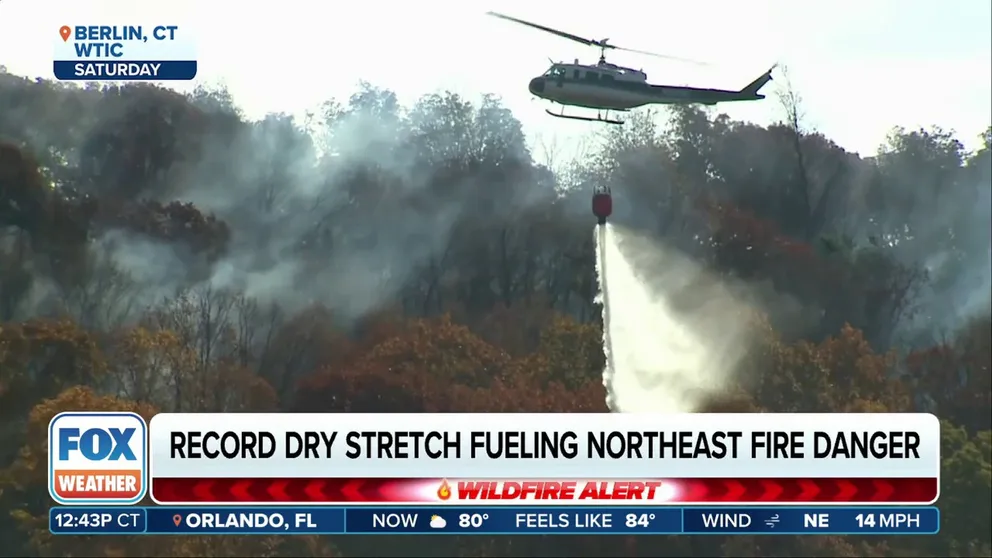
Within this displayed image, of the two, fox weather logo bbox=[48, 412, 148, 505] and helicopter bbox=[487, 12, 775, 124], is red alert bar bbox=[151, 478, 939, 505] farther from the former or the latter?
helicopter bbox=[487, 12, 775, 124]

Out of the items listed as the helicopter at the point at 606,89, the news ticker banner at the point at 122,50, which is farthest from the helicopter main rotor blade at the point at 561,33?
the news ticker banner at the point at 122,50

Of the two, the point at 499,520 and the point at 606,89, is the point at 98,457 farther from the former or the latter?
the point at 606,89

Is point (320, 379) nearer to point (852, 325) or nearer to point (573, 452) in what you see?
point (573, 452)

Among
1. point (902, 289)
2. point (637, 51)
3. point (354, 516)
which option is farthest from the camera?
point (902, 289)

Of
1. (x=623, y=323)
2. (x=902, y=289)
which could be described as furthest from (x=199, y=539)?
(x=902, y=289)

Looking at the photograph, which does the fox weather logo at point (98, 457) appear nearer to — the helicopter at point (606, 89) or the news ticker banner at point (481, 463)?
the news ticker banner at point (481, 463)

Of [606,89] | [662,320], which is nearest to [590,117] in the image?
[606,89]
